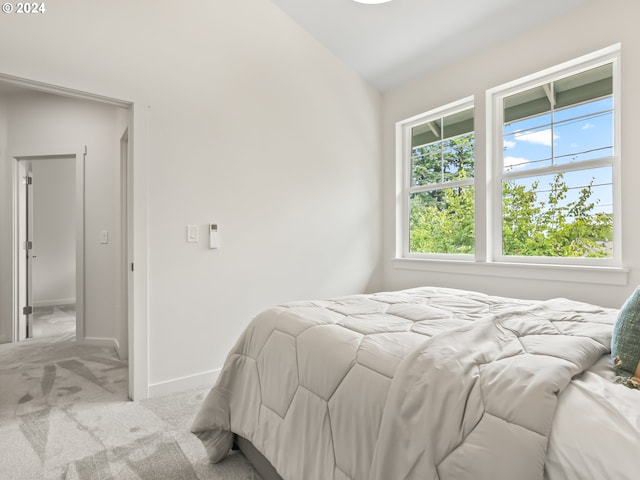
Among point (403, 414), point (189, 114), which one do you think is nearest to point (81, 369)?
point (189, 114)

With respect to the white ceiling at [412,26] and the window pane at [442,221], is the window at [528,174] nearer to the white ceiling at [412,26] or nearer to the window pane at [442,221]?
the window pane at [442,221]

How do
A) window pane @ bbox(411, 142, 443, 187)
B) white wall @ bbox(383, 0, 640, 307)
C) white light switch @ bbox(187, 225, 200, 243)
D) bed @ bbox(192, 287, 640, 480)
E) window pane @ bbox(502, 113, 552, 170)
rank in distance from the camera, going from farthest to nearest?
window pane @ bbox(411, 142, 443, 187) < window pane @ bbox(502, 113, 552, 170) < white light switch @ bbox(187, 225, 200, 243) < white wall @ bbox(383, 0, 640, 307) < bed @ bbox(192, 287, 640, 480)

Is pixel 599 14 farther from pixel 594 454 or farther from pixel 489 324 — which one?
pixel 594 454

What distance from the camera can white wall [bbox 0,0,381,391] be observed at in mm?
2303

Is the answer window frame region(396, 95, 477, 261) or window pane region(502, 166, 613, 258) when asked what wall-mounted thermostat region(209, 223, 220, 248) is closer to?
window frame region(396, 95, 477, 261)

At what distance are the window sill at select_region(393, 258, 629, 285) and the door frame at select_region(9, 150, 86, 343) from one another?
3385mm

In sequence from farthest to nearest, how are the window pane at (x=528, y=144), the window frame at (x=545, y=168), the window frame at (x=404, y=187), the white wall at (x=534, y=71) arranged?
the window frame at (x=404, y=187) → the window pane at (x=528, y=144) → the window frame at (x=545, y=168) → the white wall at (x=534, y=71)

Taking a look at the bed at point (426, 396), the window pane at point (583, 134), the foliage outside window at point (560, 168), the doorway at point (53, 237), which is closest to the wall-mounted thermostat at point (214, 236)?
the bed at point (426, 396)

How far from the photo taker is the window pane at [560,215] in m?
2.46

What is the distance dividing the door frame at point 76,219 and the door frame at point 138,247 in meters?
1.78

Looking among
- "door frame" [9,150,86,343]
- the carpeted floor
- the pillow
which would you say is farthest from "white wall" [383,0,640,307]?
"door frame" [9,150,86,343]

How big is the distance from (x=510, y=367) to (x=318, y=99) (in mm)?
3030

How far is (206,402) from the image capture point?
1.66m

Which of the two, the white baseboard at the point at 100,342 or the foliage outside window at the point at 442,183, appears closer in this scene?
the foliage outside window at the point at 442,183
